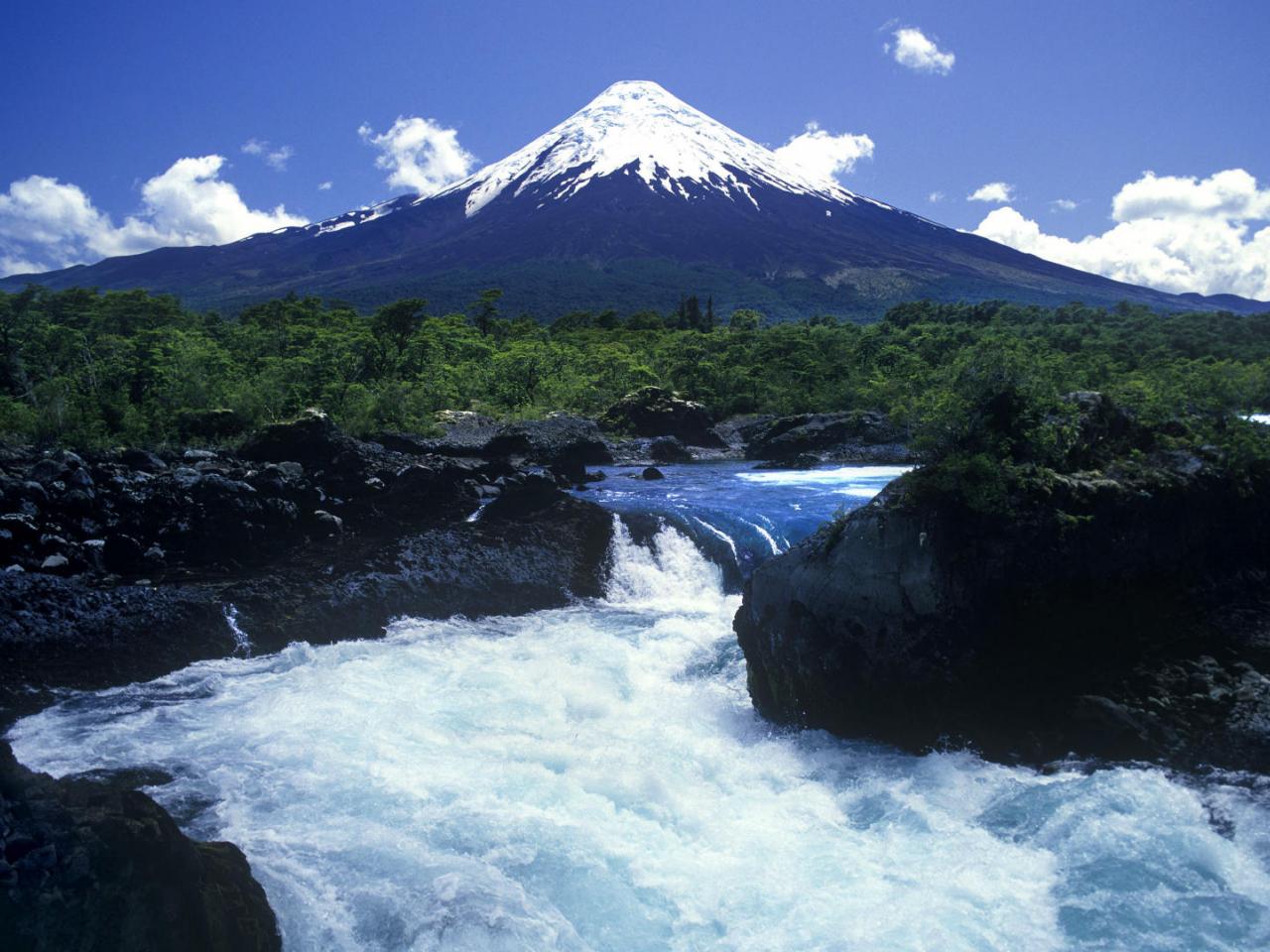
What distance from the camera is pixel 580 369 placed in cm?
4056

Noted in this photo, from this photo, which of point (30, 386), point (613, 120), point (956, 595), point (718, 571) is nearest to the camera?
point (956, 595)

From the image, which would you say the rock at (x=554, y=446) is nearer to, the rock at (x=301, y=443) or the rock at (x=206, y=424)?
the rock at (x=301, y=443)

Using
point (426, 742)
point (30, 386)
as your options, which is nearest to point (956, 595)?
point (426, 742)

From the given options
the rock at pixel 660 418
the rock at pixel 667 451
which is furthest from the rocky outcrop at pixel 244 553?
the rock at pixel 660 418

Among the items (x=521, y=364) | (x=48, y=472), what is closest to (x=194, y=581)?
(x=48, y=472)

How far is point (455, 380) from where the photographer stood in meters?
33.5

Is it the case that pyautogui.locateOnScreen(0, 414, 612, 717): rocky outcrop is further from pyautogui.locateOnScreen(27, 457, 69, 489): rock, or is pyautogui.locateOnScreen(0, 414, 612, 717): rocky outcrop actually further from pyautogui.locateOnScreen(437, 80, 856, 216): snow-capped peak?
pyautogui.locateOnScreen(437, 80, 856, 216): snow-capped peak

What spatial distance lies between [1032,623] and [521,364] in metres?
30.2

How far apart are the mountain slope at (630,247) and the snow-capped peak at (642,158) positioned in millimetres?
420

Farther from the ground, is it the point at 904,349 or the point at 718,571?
the point at 904,349

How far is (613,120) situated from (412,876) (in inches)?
6661

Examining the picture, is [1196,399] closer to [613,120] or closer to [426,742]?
[426,742]

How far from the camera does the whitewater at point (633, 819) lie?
17.4 feet

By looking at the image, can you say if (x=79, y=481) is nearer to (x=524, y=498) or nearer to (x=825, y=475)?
(x=524, y=498)
